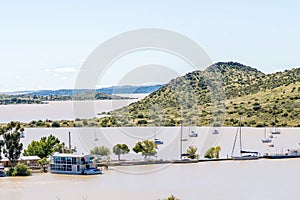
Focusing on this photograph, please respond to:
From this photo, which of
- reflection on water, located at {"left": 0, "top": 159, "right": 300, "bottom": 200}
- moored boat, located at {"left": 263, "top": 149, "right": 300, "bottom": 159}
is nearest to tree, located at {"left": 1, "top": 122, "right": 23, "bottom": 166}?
reflection on water, located at {"left": 0, "top": 159, "right": 300, "bottom": 200}

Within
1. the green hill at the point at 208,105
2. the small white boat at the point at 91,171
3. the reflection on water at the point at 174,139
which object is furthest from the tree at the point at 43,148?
the green hill at the point at 208,105

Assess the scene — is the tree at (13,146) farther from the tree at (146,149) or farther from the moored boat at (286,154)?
the moored boat at (286,154)

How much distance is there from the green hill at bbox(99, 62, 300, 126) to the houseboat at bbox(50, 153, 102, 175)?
63.1ft

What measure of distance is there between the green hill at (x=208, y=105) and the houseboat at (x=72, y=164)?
1923cm

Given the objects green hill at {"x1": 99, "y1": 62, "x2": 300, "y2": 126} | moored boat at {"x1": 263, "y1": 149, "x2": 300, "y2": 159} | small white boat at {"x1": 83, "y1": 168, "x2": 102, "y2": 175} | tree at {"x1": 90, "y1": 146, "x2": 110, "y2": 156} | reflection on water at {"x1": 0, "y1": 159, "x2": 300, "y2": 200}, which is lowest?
reflection on water at {"x1": 0, "y1": 159, "x2": 300, "y2": 200}

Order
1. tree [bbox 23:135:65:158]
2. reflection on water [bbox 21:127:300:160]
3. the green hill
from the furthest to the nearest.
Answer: the green hill < reflection on water [bbox 21:127:300:160] < tree [bbox 23:135:65:158]

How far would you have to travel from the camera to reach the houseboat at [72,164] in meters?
24.3

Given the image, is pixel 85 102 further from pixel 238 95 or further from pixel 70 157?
pixel 70 157

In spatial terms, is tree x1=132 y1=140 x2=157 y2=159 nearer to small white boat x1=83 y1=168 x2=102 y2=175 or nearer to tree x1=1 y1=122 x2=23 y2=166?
small white boat x1=83 y1=168 x2=102 y2=175

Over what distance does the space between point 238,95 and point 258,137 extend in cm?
1485

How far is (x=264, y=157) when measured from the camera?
2959 cm

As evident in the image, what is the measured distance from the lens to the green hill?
4422 cm

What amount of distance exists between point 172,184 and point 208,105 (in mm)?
26269

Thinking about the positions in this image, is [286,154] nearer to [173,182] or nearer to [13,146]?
[173,182]
